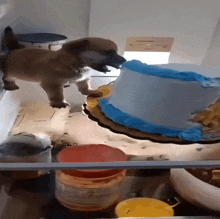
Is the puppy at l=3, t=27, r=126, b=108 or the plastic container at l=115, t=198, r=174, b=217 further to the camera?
the plastic container at l=115, t=198, r=174, b=217

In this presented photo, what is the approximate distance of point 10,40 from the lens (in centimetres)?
59

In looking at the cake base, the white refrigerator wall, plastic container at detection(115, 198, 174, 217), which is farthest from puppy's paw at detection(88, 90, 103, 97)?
plastic container at detection(115, 198, 174, 217)

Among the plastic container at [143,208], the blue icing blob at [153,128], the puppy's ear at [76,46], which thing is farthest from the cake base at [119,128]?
the plastic container at [143,208]

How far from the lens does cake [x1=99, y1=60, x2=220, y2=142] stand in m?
0.58

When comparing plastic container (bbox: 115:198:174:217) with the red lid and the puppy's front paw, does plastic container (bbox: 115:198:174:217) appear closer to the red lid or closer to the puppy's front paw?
the red lid

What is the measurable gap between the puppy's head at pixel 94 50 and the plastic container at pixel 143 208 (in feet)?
1.21

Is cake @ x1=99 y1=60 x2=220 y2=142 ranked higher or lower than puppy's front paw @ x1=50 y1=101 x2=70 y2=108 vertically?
higher

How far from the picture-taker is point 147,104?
1.97 feet

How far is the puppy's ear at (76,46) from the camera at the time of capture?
59 cm

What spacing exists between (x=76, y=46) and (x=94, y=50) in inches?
1.6

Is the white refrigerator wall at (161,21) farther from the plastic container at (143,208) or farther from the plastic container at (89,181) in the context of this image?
the plastic container at (143,208)

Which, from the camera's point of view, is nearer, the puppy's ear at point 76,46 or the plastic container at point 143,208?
the puppy's ear at point 76,46

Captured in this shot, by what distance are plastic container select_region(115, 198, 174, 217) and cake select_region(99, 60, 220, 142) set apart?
0.24m

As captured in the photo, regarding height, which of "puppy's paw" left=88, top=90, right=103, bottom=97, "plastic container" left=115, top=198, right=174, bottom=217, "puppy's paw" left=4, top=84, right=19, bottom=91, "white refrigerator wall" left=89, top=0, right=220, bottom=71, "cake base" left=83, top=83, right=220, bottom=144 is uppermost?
"white refrigerator wall" left=89, top=0, right=220, bottom=71
